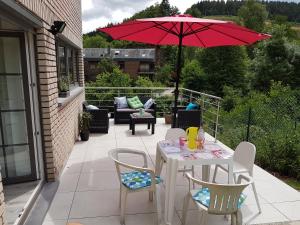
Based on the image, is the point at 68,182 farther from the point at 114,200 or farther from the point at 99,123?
the point at 99,123

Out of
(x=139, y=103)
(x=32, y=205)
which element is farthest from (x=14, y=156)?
(x=139, y=103)

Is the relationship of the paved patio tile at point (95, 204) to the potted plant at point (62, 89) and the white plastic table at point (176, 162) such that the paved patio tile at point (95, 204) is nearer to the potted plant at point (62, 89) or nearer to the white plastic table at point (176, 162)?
the white plastic table at point (176, 162)

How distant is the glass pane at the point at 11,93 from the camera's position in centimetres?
294

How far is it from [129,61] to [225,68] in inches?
653

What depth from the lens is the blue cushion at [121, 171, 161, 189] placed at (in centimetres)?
256

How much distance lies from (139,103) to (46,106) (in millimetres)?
4663

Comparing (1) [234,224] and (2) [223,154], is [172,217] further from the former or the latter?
(2) [223,154]

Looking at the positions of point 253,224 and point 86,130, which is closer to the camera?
point 253,224

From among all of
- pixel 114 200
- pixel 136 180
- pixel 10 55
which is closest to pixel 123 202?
pixel 136 180

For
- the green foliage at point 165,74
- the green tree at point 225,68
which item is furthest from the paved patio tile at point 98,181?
the green foliage at point 165,74

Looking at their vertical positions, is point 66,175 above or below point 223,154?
below

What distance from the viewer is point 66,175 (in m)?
3.72

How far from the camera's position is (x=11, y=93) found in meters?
2.99

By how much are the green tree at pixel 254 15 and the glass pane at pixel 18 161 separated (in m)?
31.3
